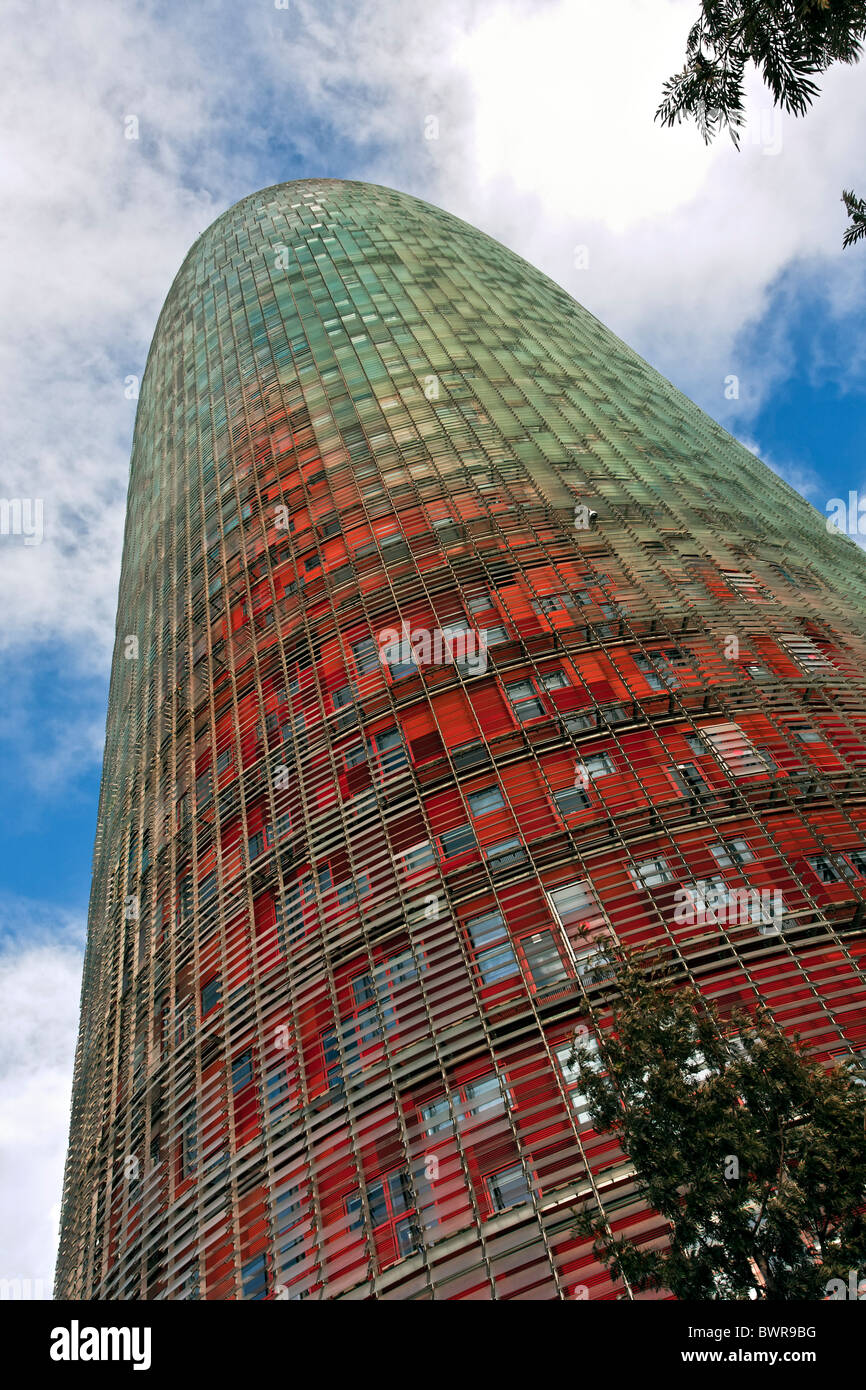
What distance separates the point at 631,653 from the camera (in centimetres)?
2348

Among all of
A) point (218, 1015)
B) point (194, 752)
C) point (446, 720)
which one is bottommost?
point (218, 1015)

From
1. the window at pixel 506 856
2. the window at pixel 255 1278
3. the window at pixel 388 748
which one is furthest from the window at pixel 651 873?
the window at pixel 255 1278

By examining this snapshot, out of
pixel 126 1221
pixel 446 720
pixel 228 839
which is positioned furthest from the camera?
pixel 228 839

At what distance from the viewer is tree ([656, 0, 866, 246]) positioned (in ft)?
38.3

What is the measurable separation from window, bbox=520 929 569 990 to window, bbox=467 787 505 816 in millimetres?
3169

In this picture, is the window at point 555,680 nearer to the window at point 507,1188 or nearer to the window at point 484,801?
the window at point 484,801

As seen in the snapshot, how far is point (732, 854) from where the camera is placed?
18.4m

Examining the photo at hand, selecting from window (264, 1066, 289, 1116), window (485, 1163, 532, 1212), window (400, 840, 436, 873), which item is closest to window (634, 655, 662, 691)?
window (400, 840, 436, 873)

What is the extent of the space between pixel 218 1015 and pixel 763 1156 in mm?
13845

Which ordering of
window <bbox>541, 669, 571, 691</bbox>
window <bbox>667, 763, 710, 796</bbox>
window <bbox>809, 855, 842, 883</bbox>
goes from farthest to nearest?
window <bbox>541, 669, 571, 691</bbox> → window <bbox>667, 763, 710, 796</bbox> → window <bbox>809, 855, 842, 883</bbox>

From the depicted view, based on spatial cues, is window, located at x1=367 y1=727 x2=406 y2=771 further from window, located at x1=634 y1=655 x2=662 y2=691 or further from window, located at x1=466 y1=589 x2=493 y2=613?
window, located at x1=634 y1=655 x2=662 y2=691

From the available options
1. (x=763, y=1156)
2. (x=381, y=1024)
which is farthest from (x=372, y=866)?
(x=763, y=1156)

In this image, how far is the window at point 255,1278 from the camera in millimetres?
16078
